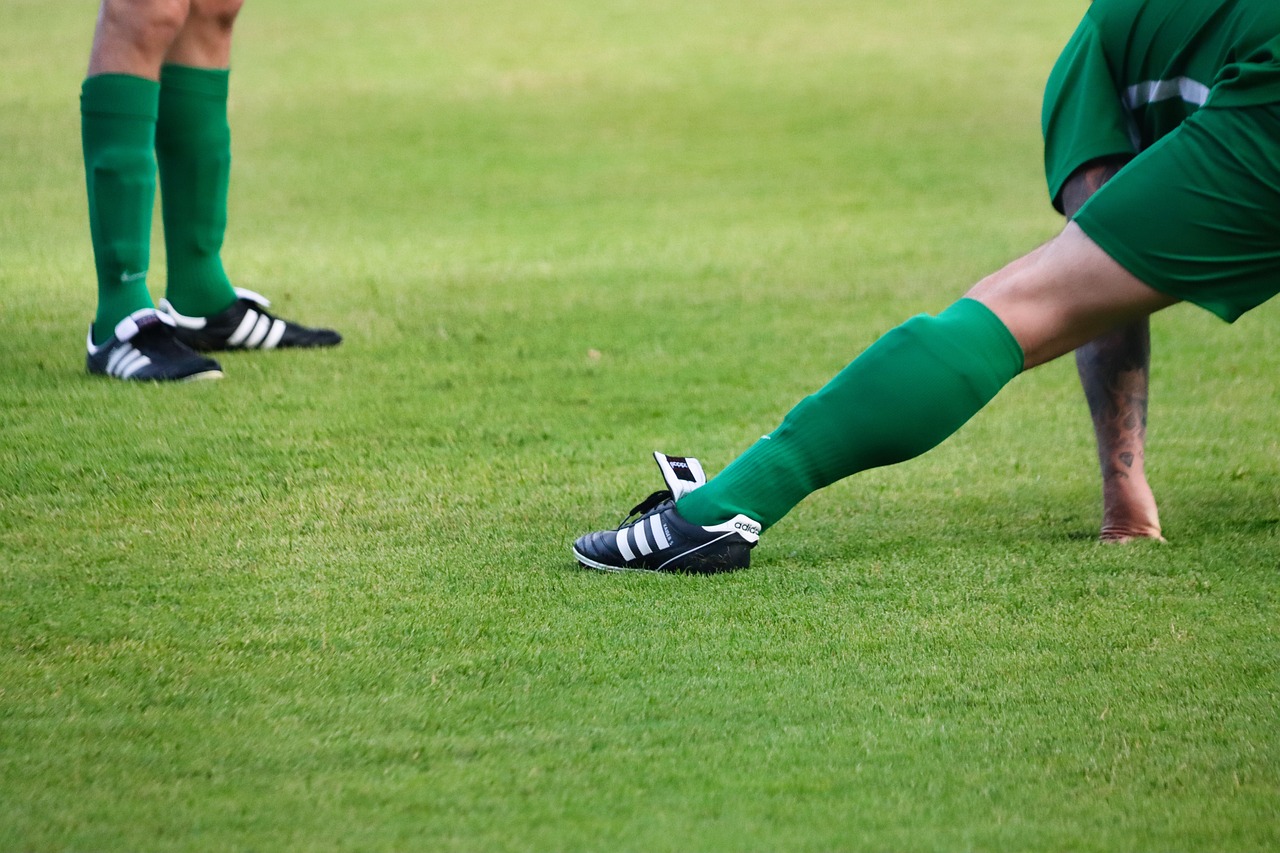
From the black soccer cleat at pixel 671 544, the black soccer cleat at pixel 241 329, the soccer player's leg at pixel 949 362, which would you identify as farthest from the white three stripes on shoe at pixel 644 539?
the black soccer cleat at pixel 241 329

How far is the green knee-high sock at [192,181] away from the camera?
3.52 meters

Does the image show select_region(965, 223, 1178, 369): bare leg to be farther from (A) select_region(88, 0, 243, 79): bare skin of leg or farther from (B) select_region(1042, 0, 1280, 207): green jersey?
(A) select_region(88, 0, 243, 79): bare skin of leg

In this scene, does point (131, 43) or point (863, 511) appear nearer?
point (863, 511)

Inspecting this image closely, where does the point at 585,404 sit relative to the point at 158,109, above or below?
below

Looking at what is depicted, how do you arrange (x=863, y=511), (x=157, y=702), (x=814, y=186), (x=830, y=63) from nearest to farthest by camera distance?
1. (x=157, y=702)
2. (x=863, y=511)
3. (x=814, y=186)
4. (x=830, y=63)

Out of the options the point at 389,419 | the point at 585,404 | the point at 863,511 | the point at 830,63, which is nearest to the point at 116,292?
the point at 389,419

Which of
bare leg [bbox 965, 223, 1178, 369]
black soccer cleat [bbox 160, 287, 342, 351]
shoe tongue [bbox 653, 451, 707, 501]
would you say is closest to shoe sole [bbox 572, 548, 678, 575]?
shoe tongue [bbox 653, 451, 707, 501]

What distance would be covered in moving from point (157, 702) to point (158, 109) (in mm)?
2190

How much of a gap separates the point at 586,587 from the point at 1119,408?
891mm

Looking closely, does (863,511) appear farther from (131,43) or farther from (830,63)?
(830,63)

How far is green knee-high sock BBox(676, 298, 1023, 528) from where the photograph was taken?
6.31 ft

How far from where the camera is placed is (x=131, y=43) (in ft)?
10.5

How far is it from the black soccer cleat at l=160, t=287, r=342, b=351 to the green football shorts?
2176mm

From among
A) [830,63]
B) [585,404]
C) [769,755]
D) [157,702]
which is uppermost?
[769,755]
